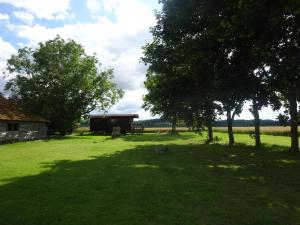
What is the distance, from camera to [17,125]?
1772 inches

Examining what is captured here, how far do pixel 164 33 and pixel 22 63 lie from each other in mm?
44377

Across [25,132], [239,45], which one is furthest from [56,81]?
[239,45]

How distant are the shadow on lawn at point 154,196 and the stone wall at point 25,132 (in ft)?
80.8

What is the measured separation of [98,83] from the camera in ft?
211

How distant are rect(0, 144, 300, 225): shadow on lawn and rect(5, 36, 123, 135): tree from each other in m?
40.9

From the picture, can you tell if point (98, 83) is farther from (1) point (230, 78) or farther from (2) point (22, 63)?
(1) point (230, 78)

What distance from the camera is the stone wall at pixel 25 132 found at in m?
41.0

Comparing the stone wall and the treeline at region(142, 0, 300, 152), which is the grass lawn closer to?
the treeline at region(142, 0, 300, 152)

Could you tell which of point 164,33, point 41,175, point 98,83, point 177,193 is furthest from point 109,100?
point 177,193

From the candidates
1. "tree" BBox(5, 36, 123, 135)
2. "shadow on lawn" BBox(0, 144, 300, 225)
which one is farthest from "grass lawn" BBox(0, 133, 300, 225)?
"tree" BBox(5, 36, 123, 135)

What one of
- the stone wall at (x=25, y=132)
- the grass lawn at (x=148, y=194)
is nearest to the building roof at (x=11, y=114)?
the stone wall at (x=25, y=132)

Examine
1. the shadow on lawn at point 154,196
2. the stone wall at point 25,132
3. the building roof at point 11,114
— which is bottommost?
the shadow on lawn at point 154,196

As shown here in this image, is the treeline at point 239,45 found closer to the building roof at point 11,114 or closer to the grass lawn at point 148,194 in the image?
the grass lawn at point 148,194

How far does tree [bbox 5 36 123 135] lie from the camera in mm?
58219
